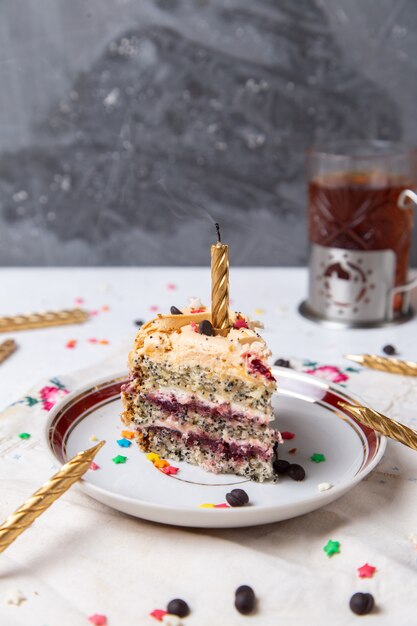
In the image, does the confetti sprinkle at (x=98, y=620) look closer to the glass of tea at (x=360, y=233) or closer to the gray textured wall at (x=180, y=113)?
the glass of tea at (x=360, y=233)

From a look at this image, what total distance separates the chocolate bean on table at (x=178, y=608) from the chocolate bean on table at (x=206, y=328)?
0.66 m

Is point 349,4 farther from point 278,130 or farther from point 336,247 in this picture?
point 336,247

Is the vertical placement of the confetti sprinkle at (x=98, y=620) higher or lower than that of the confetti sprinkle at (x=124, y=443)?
lower

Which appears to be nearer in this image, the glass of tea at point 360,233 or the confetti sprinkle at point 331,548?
the confetti sprinkle at point 331,548

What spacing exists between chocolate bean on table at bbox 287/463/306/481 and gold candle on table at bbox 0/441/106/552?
1.56 feet

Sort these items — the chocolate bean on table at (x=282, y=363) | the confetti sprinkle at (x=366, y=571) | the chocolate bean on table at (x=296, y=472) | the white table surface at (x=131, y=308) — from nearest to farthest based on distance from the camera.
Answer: the confetti sprinkle at (x=366, y=571)
the chocolate bean on table at (x=296, y=472)
the chocolate bean on table at (x=282, y=363)
the white table surface at (x=131, y=308)

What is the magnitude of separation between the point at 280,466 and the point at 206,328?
370 millimetres

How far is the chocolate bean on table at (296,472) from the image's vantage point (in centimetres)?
182

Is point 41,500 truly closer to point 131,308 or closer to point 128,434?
point 128,434

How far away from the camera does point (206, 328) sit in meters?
1.91

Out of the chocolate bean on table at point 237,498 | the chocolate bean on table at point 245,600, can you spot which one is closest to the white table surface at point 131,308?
the chocolate bean on table at point 237,498

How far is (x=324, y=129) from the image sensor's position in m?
3.18

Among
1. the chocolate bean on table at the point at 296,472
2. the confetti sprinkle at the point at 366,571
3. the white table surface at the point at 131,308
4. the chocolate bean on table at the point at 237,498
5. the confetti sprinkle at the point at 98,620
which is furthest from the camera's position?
the white table surface at the point at 131,308

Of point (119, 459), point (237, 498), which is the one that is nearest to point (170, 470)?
point (119, 459)
